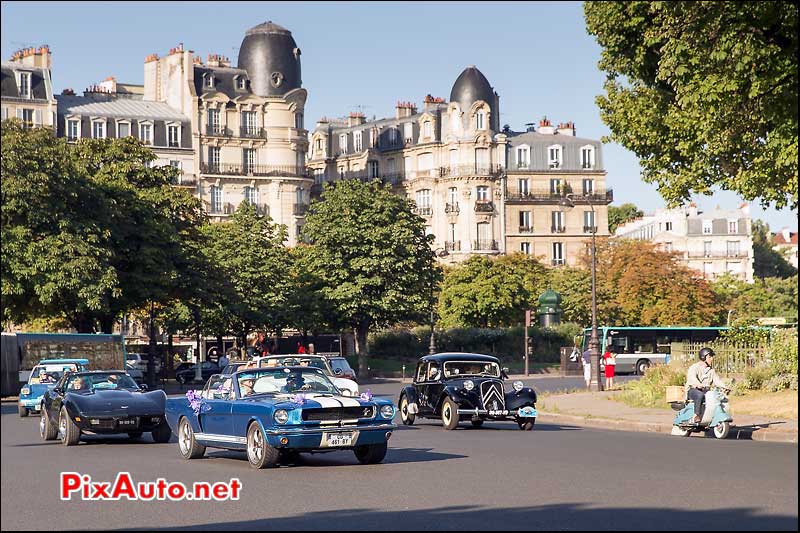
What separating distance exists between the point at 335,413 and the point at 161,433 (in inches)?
270

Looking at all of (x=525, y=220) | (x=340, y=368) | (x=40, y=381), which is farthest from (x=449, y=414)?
(x=525, y=220)

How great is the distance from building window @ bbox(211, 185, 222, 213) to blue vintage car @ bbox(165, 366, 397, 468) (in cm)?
9056

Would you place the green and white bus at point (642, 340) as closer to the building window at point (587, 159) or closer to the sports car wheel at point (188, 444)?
the building window at point (587, 159)

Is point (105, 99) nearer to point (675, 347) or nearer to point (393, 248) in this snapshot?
point (393, 248)

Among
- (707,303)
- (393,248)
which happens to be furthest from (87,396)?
(707,303)

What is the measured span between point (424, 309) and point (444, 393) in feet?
166

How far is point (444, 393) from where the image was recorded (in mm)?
29031

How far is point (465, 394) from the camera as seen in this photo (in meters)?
28.8

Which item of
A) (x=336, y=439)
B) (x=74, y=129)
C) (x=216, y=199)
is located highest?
(x=74, y=129)

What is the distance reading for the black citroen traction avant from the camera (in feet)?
78.7

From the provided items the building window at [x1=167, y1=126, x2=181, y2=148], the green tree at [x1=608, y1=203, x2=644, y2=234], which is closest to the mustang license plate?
the building window at [x1=167, y1=126, x2=181, y2=148]

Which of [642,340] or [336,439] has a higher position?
[336,439]

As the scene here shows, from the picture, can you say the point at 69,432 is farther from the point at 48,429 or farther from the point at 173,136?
the point at 173,136

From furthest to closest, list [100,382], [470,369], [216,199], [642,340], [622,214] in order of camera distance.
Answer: [622,214], [216,199], [642,340], [470,369], [100,382]
